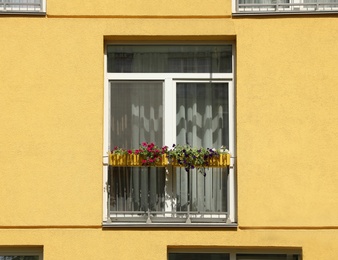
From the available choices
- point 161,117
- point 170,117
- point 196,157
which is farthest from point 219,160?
point 161,117

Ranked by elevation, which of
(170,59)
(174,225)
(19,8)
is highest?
(19,8)

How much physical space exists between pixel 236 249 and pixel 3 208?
3.29 metres

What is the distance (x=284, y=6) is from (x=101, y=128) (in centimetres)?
316

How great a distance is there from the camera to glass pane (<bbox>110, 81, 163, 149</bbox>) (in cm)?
1476

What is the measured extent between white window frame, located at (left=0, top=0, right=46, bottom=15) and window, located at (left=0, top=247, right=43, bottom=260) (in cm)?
333

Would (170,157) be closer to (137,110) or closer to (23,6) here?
(137,110)

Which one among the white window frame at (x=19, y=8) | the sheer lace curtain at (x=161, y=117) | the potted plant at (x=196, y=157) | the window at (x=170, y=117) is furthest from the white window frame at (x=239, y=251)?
the white window frame at (x=19, y=8)

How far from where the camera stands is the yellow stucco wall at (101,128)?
1420 centimetres

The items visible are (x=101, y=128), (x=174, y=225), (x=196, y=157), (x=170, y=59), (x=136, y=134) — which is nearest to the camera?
(x=174, y=225)

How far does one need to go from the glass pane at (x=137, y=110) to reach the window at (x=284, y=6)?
1660 millimetres

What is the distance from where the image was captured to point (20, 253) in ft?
47.4

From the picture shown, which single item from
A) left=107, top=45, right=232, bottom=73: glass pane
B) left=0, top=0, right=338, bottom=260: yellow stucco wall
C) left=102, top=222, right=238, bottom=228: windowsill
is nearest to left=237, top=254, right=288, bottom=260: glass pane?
left=0, top=0, right=338, bottom=260: yellow stucco wall

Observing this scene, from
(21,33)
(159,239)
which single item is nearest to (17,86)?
(21,33)

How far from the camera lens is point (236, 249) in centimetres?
1439
